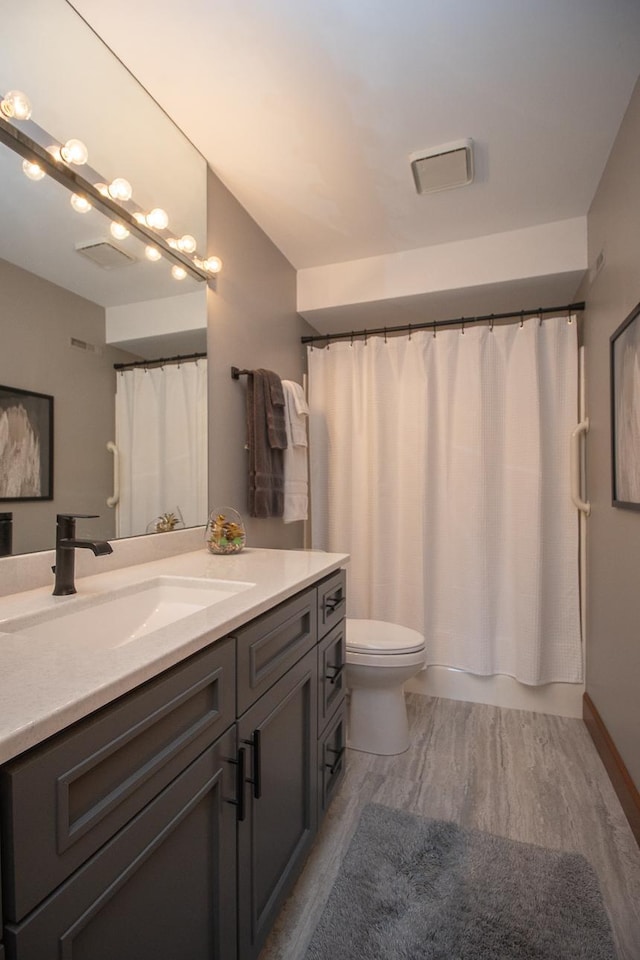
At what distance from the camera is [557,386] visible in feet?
7.55

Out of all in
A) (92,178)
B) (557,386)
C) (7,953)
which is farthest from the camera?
(557,386)

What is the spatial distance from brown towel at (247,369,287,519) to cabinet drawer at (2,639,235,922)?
1212 millimetres

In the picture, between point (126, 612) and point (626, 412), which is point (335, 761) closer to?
point (126, 612)

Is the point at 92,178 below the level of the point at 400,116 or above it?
below

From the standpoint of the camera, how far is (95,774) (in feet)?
1.97

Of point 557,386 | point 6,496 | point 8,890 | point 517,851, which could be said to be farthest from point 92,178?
point 517,851

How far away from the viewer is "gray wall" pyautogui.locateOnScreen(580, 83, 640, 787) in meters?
1.49

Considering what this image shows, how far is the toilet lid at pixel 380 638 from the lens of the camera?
191 cm

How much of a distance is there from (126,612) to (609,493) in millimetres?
1792

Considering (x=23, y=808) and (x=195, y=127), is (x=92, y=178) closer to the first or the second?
(x=195, y=127)

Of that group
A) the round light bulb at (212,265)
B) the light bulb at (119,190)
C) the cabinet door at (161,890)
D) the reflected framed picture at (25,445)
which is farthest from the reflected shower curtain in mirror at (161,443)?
the cabinet door at (161,890)

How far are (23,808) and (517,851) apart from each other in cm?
154

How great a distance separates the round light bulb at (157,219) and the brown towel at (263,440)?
2.17 feet

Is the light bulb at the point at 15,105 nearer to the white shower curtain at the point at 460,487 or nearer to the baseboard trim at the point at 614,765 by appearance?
the white shower curtain at the point at 460,487
